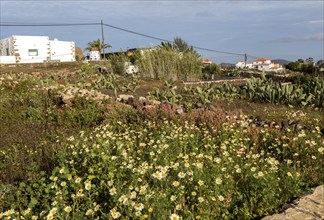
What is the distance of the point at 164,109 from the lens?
27.5ft

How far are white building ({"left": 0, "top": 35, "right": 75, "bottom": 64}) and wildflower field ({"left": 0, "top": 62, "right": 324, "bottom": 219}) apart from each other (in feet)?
155

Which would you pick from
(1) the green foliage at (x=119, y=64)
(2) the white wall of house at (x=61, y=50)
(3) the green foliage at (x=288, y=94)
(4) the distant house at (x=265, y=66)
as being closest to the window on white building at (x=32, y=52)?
(2) the white wall of house at (x=61, y=50)

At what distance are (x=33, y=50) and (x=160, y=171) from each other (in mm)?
54165

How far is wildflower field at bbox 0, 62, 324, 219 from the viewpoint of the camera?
3.73 m

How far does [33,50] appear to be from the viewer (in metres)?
52.9

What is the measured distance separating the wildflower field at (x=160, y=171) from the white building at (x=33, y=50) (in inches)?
1856

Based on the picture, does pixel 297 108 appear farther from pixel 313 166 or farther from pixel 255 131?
pixel 313 166

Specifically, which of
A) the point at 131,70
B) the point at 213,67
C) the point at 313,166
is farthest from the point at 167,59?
the point at 313,166

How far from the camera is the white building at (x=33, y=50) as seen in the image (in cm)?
5094

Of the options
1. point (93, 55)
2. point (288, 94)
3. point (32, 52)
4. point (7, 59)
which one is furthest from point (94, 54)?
point (288, 94)

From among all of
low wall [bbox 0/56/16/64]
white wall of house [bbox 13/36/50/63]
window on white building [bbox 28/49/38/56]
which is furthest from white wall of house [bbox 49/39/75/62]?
low wall [bbox 0/56/16/64]

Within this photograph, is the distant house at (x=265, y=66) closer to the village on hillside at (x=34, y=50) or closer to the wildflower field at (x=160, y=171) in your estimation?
the village on hillside at (x=34, y=50)

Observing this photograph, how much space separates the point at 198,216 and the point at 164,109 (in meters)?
5.01

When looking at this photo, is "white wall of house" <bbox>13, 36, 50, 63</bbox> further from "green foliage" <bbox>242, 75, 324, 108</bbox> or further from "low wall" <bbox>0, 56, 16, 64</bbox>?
"green foliage" <bbox>242, 75, 324, 108</bbox>
